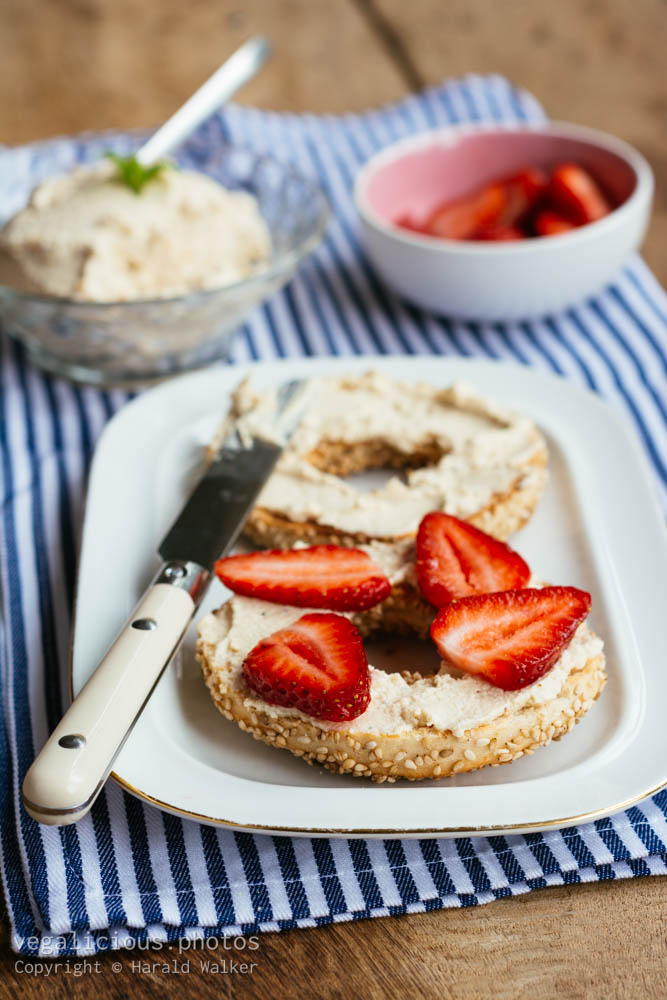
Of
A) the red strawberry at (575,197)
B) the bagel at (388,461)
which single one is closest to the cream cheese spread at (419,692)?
the bagel at (388,461)

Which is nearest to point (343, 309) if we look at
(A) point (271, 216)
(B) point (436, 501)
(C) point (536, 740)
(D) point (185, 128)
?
(A) point (271, 216)

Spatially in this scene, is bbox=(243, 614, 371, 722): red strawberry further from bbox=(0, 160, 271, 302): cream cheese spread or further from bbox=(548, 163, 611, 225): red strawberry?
bbox=(548, 163, 611, 225): red strawberry

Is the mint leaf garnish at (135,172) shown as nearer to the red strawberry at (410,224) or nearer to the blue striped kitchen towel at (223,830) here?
the blue striped kitchen towel at (223,830)

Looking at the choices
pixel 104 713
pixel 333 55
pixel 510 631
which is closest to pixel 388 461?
pixel 510 631

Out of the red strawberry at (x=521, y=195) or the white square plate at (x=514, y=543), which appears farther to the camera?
the red strawberry at (x=521, y=195)

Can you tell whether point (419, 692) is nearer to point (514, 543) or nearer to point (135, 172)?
point (514, 543)

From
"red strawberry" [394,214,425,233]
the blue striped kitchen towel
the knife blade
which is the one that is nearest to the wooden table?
the blue striped kitchen towel

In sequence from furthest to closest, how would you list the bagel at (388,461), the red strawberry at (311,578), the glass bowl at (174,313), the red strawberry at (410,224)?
the red strawberry at (410,224) → the glass bowl at (174,313) → the bagel at (388,461) → the red strawberry at (311,578)
